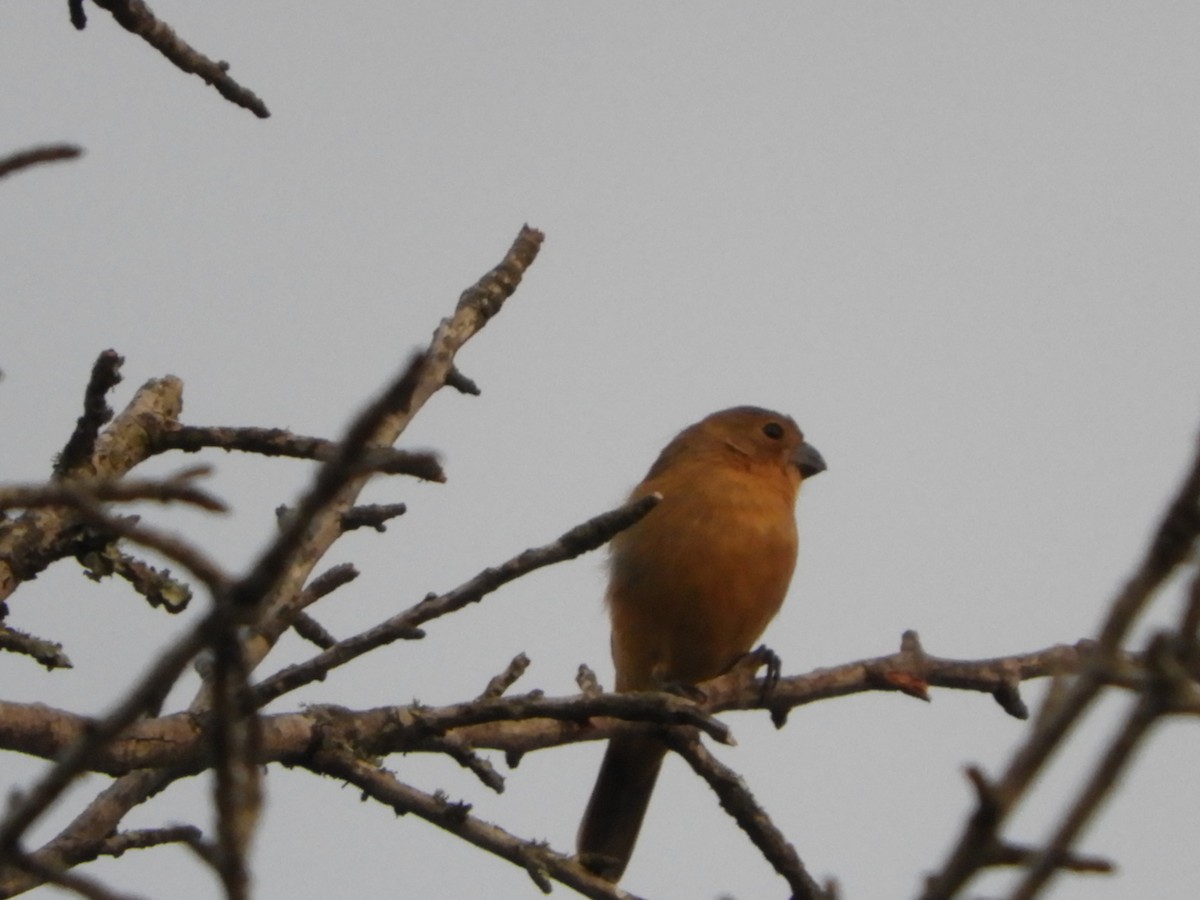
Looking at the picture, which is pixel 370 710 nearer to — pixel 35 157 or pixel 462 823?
pixel 462 823

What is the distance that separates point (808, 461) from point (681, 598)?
1.78 m

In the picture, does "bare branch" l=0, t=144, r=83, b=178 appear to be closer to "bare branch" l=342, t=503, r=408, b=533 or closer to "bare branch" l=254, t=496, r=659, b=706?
"bare branch" l=254, t=496, r=659, b=706

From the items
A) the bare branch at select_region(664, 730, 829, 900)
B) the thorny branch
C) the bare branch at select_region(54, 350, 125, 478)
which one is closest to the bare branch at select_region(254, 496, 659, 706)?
the thorny branch

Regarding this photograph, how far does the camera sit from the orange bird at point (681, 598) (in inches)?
275

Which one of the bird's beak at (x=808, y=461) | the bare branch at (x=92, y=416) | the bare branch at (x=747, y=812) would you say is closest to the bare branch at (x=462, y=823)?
the bare branch at (x=747, y=812)

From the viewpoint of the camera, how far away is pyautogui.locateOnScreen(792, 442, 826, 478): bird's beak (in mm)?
8477

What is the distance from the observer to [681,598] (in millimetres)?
6973

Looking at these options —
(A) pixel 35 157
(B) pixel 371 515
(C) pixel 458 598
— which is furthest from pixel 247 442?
(A) pixel 35 157

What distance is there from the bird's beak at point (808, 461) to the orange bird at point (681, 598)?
882 millimetres

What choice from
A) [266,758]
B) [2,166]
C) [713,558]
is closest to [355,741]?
[266,758]

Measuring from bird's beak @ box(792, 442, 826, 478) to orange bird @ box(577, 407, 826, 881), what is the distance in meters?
0.88

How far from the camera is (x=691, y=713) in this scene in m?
2.95

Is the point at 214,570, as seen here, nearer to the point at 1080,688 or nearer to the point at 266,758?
the point at 1080,688

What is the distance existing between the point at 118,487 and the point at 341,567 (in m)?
2.21
